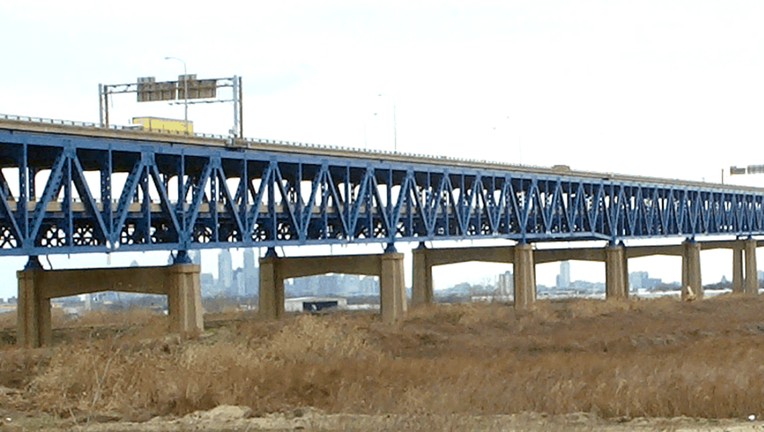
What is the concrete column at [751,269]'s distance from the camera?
422ft

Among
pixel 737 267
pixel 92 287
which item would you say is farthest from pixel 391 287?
pixel 737 267

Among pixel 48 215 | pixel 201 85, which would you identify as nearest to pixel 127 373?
pixel 48 215

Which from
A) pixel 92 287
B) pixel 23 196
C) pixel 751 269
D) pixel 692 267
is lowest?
pixel 751 269

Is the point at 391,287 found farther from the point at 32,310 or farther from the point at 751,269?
the point at 751,269

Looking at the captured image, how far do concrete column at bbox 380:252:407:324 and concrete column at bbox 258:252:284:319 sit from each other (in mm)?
6265

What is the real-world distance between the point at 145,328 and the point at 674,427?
34.2 metres

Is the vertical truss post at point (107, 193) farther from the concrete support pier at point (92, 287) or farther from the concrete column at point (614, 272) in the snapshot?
the concrete column at point (614, 272)

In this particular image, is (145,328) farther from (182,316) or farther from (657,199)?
(657,199)

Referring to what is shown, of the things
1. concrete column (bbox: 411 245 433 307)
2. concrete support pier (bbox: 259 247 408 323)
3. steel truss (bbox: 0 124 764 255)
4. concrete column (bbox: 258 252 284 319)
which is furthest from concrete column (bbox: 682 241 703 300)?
concrete column (bbox: 258 252 284 319)

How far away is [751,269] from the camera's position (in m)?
131

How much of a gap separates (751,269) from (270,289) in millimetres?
76032

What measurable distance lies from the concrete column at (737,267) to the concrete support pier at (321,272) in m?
67.2

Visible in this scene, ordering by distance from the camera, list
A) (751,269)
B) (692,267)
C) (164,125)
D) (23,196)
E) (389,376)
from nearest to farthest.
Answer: (389,376)
(23,196)
(164,125)
(692,267)
(751,269)

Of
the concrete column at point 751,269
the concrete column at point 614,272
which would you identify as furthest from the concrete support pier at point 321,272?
the concrete column at point 751,269
